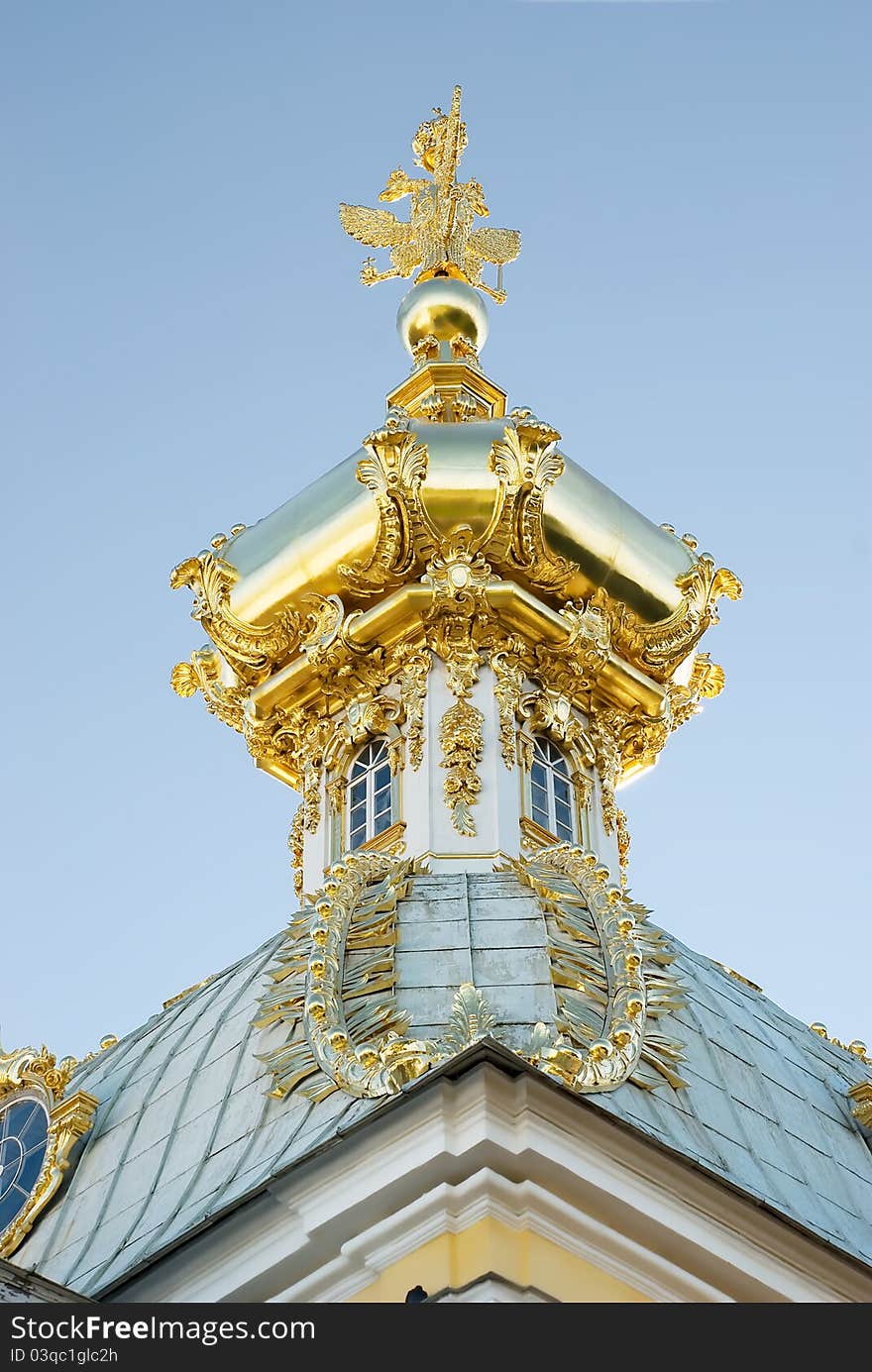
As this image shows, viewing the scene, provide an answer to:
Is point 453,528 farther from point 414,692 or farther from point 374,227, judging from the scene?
point 374,227

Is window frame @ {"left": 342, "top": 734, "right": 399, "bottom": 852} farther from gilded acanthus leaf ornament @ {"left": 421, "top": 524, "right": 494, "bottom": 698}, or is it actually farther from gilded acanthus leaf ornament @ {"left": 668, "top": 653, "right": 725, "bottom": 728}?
gilded acanthus leaf ornament @ {"left": 668, "top": 653, "right": 725, "bottom": 728}

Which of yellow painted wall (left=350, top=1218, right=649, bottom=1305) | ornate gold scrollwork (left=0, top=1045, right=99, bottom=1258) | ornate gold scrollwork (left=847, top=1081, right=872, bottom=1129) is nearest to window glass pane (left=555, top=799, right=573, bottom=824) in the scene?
ornate gold scrollwork (left=847, top=1081, right=872, bottom=1129)

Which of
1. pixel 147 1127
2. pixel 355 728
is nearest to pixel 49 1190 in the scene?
pixel 147 1127

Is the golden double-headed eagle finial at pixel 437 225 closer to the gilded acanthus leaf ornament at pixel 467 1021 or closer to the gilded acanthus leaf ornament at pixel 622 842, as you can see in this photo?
the gilded acanthus leaf ornament at pixel 622 842

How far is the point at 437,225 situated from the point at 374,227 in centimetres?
51

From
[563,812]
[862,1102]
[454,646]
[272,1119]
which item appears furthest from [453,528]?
[272,1119]

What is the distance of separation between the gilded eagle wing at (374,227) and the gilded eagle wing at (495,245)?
555 mm

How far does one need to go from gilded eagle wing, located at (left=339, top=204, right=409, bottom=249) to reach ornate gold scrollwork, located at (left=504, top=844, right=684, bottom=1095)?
7.85 meters

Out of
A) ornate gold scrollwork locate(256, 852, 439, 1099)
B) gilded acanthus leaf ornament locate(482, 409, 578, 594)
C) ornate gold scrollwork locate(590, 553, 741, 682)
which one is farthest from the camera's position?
ornate gold scrollwork locate(590, 553, 741, 682)

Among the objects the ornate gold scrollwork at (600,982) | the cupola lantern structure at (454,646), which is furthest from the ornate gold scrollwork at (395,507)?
the ornate gold scrollwork at (600,982)

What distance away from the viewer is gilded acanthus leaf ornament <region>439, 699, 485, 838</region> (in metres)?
19.4

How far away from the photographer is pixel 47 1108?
1750 centimetres
